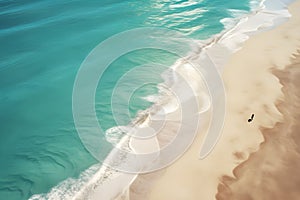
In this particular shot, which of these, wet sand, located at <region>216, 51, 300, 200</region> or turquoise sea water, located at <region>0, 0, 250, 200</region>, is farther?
turquoise sea water, located at <region>0, 0, 250, 200</region>

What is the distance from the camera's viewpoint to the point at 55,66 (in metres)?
15.7

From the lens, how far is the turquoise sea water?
9820 mm

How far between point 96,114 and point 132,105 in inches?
61.8

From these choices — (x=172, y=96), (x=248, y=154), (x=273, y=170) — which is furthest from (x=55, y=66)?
(x=273, y=170)

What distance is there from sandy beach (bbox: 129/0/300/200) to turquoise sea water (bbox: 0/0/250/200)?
3119 mm

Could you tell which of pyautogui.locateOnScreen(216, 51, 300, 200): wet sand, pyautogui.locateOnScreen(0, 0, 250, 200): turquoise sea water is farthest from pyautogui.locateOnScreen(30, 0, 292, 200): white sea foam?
pyautogui.locateOnScreen(216, 51, 300, 200): wet sand

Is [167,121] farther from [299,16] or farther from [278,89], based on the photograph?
[299,16]

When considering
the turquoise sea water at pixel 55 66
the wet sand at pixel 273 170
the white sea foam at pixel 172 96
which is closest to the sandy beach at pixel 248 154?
the wet sand at pixel 273 170

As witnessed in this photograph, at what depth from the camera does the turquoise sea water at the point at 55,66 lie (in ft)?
32.2

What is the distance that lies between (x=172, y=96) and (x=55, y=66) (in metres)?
7.23

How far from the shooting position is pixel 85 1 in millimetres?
26219

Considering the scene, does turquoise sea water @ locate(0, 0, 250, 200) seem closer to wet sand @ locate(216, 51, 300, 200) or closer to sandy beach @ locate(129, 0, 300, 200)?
sandy beach @ locate(129, 0, 300, 200)

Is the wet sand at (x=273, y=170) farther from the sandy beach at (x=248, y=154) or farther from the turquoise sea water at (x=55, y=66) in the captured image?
the turquoise sea water at (x=55, y=66)

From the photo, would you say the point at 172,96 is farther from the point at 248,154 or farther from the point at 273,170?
the point at 273,170
